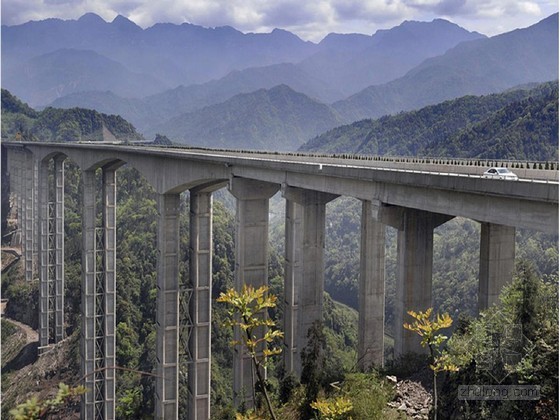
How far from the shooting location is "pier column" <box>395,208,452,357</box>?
23.8 metres

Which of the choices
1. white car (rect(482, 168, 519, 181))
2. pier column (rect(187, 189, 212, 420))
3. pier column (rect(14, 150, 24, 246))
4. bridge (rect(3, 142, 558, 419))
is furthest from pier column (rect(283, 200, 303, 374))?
pier column (rect(14, 150, 24, 246))

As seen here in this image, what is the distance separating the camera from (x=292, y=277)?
3294 cm

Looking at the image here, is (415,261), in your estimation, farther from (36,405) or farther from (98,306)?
(98,306)

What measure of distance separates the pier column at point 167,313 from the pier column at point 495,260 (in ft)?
78.0

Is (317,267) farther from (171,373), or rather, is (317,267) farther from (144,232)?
(144,232)

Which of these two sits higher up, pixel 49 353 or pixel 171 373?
pixel 171 373

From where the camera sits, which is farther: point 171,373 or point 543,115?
point 543,115

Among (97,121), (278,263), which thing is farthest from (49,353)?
(97,121)

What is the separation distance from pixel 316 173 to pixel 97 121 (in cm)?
12656

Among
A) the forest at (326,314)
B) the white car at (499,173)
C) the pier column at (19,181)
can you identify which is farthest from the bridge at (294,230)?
the pier column at (19,181)

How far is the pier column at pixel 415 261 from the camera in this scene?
2384cm

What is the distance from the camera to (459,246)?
90.1 metres

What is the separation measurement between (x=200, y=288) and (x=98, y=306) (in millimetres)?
15966

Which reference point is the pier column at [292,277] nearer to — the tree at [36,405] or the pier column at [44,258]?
the tree at [36,405]
